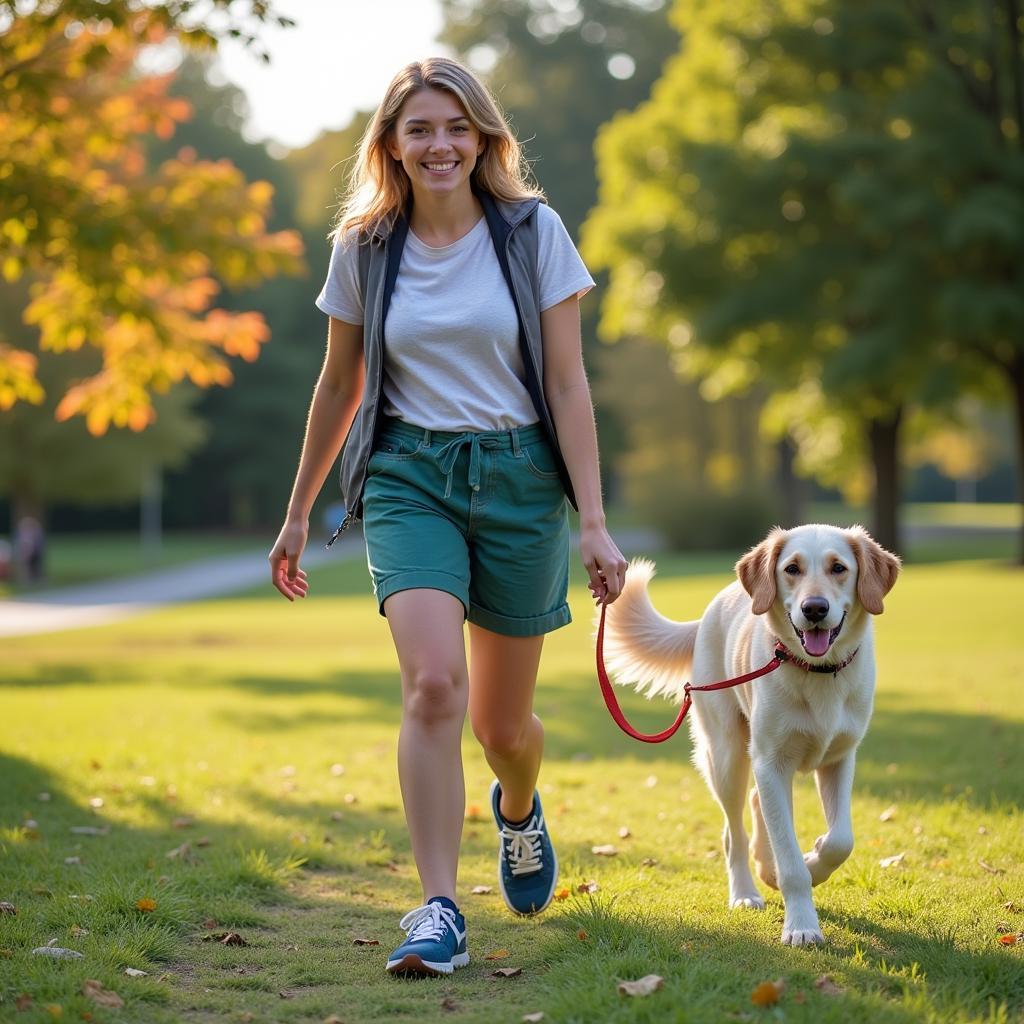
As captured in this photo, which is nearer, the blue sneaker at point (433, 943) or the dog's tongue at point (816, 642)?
the blue sneaker at point (433, 943)

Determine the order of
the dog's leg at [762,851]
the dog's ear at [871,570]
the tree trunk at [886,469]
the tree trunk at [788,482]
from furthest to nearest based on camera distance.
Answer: the tree trunk at [788,482] < the tree trunk at [886,469] < the dog's leg at [762,851] < the dog's ear at [871,570]

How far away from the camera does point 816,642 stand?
429cm

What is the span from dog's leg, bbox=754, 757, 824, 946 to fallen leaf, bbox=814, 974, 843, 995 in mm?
406

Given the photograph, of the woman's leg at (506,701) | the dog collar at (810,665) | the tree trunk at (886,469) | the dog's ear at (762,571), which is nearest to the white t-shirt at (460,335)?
the woman's leg at (506,701)

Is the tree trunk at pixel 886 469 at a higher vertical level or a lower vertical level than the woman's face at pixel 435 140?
lower

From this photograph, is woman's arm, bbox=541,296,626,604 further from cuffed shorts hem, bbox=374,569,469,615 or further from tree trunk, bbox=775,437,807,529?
tree trunk, bbox=775,437,807,529

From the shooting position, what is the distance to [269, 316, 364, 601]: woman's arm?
4.62 metres

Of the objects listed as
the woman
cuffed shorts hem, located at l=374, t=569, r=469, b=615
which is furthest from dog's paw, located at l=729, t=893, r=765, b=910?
cuffed shorts hem, located at l=374, t=569, r=469, b=615

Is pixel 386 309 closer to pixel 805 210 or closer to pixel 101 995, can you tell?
pixel 101 995

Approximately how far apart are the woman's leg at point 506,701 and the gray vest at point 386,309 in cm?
51

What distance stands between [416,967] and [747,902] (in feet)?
4.15

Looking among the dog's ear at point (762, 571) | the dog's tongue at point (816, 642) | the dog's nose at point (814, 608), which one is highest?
the dog's ear at point (762, 571)

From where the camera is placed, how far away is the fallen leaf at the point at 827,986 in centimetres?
362

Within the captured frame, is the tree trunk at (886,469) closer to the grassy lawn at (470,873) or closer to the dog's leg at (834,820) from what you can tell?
the grassy lawn at (470,873)
